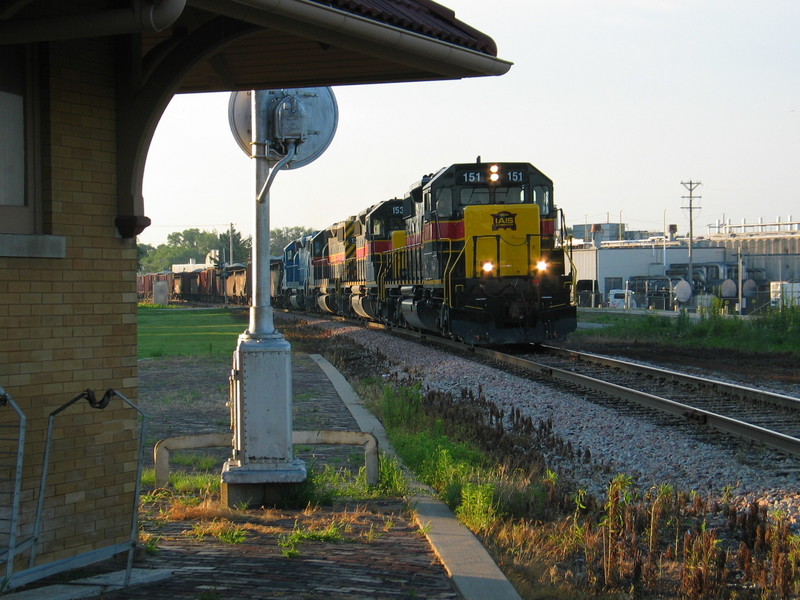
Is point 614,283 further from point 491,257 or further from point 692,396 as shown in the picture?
point 692,396

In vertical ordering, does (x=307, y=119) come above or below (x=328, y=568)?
above

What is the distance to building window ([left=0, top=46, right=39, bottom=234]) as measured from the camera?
15.6 ft

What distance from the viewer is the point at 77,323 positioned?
16.3 ft

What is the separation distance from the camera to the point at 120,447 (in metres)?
5.24

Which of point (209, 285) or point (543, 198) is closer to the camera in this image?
point (543, 198)

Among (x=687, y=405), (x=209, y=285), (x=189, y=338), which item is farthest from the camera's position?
(x=209, y=285)

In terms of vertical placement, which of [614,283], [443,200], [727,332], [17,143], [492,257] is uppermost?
[443,200]

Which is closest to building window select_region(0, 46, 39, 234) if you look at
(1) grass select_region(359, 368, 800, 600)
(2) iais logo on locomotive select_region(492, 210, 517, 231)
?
(1) grass select_region(359, 368, 800, 600)

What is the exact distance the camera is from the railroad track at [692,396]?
970 cm

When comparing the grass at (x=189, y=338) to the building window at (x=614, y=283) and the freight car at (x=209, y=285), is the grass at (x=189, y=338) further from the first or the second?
Answer: the building window at (x=614, y=283)

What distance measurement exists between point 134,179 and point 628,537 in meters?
3.45

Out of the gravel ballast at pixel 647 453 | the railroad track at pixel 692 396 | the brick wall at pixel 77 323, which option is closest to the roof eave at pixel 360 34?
the brick wall at pixel 77 323

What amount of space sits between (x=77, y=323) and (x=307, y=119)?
91.3 inches

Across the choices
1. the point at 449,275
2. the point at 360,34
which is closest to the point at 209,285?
the point at 449,275
